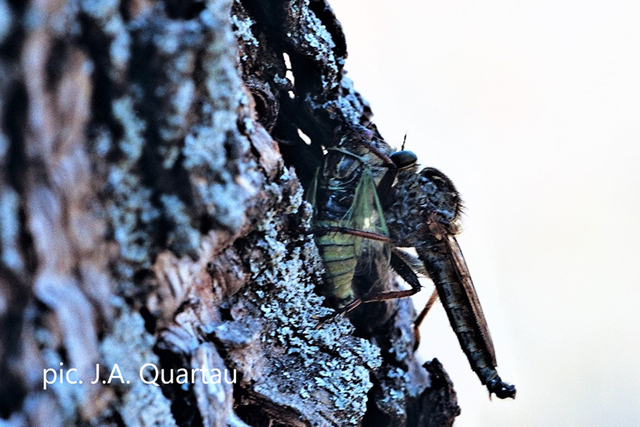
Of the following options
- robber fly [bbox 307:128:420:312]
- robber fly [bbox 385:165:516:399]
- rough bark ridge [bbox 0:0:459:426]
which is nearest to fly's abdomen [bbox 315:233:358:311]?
robber fly [bbox 307:128:420:312]

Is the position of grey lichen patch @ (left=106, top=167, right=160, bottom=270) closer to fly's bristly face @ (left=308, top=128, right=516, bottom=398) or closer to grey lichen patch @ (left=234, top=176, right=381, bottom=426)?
grey lichen patch @ (left=234, top=176, right=381, bottom=426)

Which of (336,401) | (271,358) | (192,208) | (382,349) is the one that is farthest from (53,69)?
(382,349)

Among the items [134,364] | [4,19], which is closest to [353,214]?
[134,364]

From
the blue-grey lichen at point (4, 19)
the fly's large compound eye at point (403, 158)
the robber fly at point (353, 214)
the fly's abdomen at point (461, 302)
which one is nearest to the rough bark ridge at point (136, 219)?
the blue-grey lichen at point (4, 19)

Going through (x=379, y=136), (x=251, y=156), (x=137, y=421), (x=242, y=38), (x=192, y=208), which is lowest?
(x=137, y=421)

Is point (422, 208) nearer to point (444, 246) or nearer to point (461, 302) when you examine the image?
point (444, 246)

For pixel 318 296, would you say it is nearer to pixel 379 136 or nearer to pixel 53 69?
pixel 379 136
